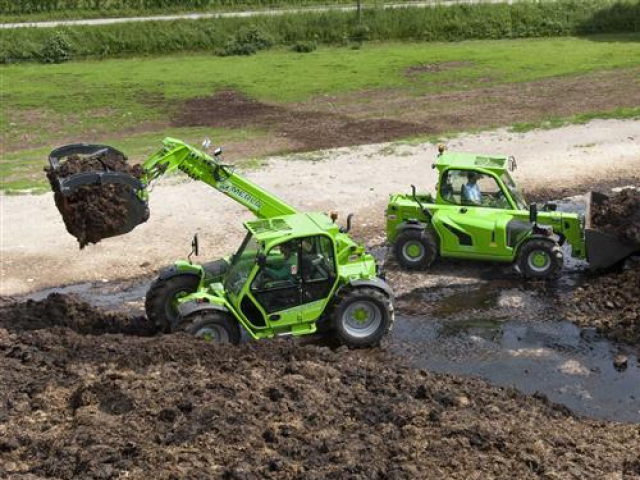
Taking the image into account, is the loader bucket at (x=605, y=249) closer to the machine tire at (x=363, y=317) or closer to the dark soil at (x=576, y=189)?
the machine tire at (x=363, y=317)

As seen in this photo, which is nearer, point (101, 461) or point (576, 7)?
point (101, 461)

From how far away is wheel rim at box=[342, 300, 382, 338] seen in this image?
13812 mm

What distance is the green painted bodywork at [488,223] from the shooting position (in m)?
16.5

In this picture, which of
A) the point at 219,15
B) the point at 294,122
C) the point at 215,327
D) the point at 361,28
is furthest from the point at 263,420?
the point at 219,15

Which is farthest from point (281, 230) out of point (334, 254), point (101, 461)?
point (101, 461)

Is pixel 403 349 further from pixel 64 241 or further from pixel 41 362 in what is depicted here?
pixel 64 241

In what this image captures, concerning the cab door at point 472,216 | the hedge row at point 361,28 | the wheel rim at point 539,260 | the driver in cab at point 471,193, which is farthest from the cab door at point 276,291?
the hedge row at point 361,28

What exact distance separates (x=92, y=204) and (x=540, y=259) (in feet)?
26.2

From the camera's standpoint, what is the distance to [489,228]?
54.1 feet

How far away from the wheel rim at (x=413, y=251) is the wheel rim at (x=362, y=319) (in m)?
3.40

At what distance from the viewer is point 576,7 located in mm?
41125

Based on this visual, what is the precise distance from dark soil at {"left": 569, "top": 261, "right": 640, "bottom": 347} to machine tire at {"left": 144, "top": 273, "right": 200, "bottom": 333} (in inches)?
252

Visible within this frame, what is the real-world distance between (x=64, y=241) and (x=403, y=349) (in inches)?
327

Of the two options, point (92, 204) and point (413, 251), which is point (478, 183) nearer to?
point (413, 251)
